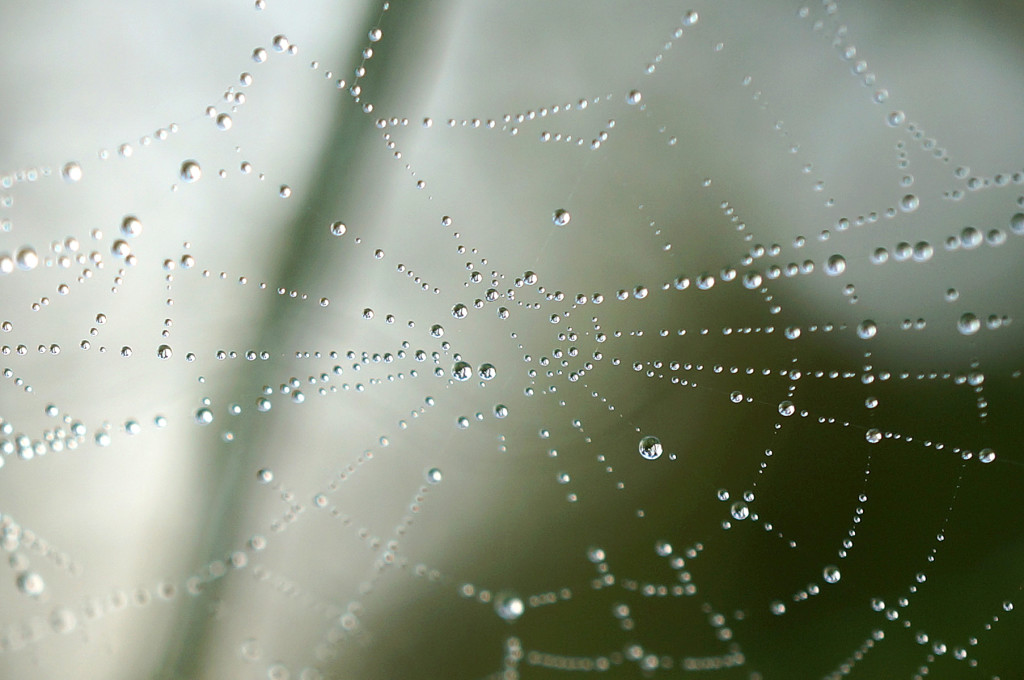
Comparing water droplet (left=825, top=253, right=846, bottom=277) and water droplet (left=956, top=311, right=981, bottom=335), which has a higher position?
water droplet (left=825, top=253, right=846, bottom=277)

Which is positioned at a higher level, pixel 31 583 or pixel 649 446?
pixel 649 446

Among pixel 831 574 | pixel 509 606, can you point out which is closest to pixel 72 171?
pixel 509 606

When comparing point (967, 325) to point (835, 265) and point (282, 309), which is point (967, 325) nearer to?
point (835, 265)

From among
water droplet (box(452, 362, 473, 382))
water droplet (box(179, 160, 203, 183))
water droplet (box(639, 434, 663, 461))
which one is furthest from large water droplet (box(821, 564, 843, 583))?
water droplet (box(179, 160, 203, 183))

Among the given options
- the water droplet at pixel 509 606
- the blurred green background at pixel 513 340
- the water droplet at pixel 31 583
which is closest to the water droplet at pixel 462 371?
the blurred green background at pixel 513 340

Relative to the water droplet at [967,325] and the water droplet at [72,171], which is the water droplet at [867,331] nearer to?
the water droplet at [967,325]

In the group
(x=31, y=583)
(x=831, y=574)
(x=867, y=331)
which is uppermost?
(x=867, y=331)

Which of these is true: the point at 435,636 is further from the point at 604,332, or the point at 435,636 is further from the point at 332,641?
the point at 604,332

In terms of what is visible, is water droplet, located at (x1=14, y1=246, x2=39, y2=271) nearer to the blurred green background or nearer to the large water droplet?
the blurred green background
